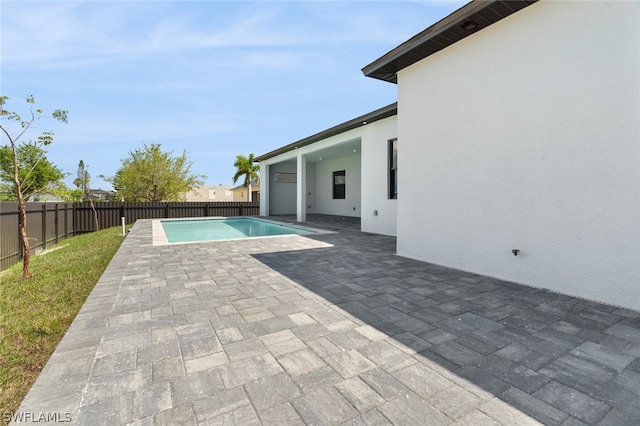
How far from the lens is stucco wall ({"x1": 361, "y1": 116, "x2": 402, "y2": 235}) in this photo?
8.66m

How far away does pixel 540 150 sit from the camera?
12.1 feet

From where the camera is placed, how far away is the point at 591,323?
106 inches

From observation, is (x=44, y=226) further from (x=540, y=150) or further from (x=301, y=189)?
(x=540, y=150)

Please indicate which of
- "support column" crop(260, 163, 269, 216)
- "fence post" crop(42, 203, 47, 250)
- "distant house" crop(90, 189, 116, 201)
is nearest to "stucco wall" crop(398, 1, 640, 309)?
"fence post" crop(42, 203, 47, 250)

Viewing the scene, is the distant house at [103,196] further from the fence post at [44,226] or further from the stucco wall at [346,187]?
the stucco wall at [346,187]

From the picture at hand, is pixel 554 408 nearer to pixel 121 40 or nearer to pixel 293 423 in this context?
pixel 293 423

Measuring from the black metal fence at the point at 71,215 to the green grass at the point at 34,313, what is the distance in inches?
36.6

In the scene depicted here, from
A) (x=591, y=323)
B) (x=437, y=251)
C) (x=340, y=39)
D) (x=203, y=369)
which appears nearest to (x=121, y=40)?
(x=340, y=39)

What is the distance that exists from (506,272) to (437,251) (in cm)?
113

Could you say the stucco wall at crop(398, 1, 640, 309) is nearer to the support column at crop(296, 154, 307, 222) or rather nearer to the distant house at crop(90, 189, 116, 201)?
the support column at crop(296, 154, 307, 222)

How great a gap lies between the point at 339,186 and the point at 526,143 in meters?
12.5

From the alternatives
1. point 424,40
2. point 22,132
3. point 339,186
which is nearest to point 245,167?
point 339,186

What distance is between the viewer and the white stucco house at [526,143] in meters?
3.09

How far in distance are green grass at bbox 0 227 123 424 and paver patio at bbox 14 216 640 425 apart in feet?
0.85
